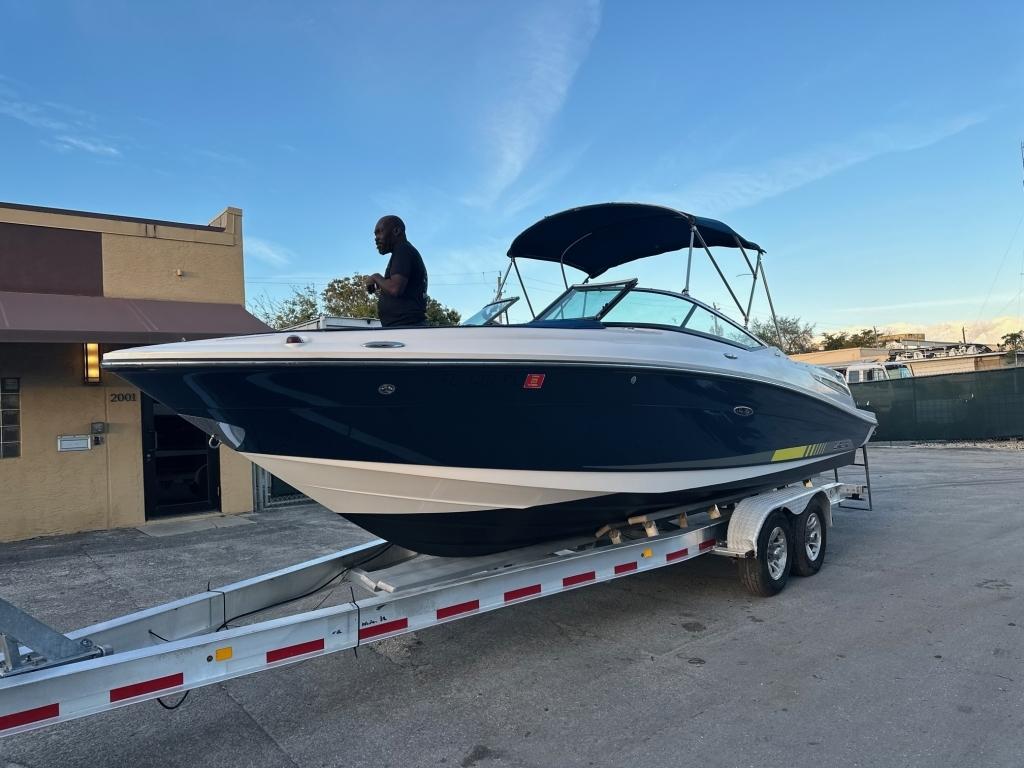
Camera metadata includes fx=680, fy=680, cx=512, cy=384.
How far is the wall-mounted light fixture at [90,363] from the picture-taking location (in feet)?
26.0

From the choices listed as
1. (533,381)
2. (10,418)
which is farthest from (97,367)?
(533,381)

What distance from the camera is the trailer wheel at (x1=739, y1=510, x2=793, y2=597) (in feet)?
15.9

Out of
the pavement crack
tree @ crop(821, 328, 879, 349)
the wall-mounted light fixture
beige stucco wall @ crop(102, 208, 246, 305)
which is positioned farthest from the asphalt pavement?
tree @ crop(821, 328, 879, 349)

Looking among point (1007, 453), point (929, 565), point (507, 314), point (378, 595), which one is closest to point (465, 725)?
point (378, 595)

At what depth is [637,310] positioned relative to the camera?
14.2 ft

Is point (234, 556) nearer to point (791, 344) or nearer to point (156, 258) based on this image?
point (156, 258)

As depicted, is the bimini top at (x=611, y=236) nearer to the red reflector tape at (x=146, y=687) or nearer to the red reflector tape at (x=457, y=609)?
the red reflector tape at (x=457, y=609)

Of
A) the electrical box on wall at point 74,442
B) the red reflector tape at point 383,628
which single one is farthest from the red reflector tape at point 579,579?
the electrical box on wall at point 74,442

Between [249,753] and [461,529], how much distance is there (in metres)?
1.41

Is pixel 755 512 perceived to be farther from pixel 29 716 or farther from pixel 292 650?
pixel 29 716

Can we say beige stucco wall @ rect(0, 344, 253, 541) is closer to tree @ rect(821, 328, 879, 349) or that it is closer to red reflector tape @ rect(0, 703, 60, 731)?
red reflector tape @ rect(0, 703, 60, 731)

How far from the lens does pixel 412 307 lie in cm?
387

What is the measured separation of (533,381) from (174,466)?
694 cm

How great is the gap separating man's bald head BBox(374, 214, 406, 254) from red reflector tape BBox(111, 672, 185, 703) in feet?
7.79
